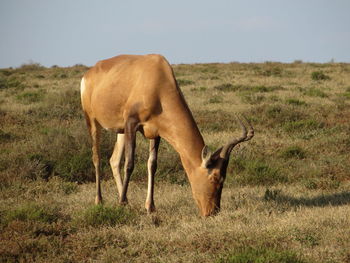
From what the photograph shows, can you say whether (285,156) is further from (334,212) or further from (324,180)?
(334,212)

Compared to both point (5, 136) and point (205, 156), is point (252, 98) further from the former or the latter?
point (205, 156)

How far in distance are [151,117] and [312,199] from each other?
297cm

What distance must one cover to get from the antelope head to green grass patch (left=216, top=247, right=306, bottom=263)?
1.43m

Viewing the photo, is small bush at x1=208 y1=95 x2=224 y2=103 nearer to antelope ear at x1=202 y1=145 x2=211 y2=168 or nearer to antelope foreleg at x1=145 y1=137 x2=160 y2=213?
antelope foreleg at x1=145 y1=137 x2=160 y2=213

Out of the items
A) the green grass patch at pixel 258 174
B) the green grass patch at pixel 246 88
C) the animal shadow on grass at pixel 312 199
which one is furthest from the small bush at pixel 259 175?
the green grass patch at pixel 246 88

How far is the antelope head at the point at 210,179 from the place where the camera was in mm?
6414

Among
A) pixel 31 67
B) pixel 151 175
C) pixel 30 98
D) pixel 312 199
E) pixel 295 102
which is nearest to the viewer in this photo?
pixel 151 175

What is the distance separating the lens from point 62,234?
237 inches

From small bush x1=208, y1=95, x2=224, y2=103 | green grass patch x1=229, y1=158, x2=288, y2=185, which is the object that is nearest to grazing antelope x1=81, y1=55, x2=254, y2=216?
green grass patch x1=229, y1=158, x2=288, y2=185

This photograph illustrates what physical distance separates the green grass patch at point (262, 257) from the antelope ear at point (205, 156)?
1571mm

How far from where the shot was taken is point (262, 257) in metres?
4.88

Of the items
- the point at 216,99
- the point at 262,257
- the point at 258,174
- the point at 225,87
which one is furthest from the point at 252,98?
the point at 262,257

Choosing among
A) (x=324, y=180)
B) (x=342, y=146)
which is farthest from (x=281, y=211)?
(x=342, y=146)

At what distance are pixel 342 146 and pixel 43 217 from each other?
24.3 ft
